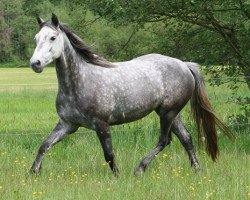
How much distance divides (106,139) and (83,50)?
1093 millimetres

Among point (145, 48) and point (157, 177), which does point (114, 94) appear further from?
point (145, 48)

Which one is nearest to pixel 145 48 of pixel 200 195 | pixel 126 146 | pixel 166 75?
pixel 126 146

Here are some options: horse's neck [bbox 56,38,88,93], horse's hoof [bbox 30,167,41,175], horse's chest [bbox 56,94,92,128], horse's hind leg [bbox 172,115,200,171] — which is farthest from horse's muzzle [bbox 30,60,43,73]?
horse's hind leg [bbox 172,115,200,171]

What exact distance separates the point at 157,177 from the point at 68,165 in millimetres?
1501

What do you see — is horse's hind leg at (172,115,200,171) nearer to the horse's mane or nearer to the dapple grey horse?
the dapple grey horse

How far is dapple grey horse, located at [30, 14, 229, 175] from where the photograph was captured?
677 centimetres

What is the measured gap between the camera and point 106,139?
22.6 ft

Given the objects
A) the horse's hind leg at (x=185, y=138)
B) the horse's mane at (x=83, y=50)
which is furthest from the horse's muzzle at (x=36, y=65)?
the horse's hind leg at (x=185, y=138)

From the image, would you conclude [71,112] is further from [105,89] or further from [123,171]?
[123,171]

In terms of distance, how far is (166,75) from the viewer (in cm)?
766

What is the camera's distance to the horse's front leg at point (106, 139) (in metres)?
6.83

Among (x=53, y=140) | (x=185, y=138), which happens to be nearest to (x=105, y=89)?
(x=53, y=140)

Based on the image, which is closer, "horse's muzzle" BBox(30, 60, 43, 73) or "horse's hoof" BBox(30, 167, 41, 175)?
"horse's muzzle" BBox(30, 60, 43, 73)

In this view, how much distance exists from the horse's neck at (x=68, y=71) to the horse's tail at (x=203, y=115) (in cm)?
186
